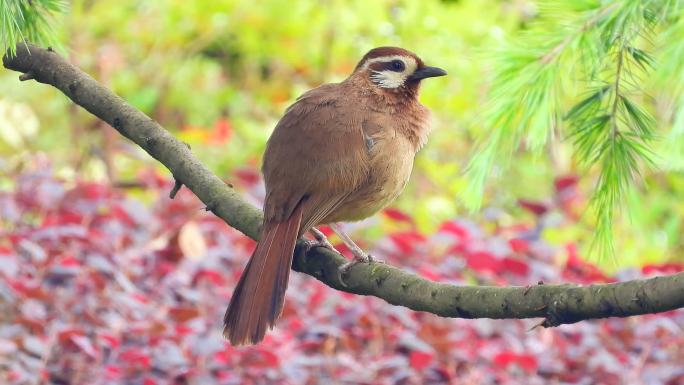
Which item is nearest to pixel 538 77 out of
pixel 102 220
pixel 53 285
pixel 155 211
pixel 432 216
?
pixel 53 285

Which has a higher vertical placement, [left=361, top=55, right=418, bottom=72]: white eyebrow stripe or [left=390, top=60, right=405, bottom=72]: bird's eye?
[left=361, top=55, right=418, bottom=72]: white eyebrow stripe

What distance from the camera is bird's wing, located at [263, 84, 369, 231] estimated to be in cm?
351

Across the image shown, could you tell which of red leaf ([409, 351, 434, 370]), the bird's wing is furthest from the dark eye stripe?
red leaf ([409, 351, 434, 370])

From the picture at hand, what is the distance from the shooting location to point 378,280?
2.90 meters

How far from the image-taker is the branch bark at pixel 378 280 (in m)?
2.28

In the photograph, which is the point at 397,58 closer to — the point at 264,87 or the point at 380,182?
the point at 380,182

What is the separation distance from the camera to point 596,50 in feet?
9.50

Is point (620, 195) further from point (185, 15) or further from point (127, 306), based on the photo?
point (185, 15)

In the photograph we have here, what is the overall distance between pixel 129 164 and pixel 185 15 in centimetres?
165

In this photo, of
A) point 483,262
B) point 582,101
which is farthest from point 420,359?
point 582,101

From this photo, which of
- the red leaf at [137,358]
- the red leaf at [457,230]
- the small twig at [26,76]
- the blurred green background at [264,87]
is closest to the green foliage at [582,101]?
the small twig at [26,76]

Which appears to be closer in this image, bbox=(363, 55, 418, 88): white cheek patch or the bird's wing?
the bird's wing

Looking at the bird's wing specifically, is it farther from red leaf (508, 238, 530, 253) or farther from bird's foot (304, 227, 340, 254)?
red leaf (508, 238, 530, 253)

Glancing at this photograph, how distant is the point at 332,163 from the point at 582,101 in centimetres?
89
